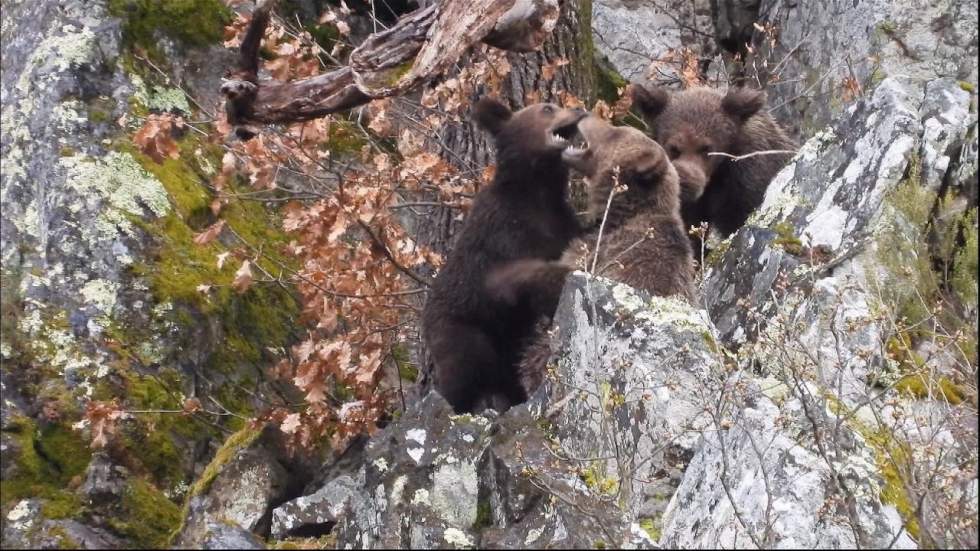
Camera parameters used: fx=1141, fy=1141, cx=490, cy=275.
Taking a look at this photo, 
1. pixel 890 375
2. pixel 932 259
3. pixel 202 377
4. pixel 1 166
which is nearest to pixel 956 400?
pixel 890 375

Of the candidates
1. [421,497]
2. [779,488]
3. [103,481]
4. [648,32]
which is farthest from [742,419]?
[648,32]

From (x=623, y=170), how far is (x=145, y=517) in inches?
144

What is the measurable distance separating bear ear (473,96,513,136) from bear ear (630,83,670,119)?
2.03m

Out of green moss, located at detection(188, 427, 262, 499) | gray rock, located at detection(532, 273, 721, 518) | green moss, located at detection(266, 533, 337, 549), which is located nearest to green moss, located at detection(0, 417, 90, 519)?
green moss, located at detection(188, 427, 262, 499)

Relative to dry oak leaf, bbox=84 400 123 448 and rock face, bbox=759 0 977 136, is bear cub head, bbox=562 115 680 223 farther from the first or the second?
dry oak leaf, bbox=84 400 123 448

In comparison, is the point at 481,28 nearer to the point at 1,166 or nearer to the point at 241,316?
the point at 241,316

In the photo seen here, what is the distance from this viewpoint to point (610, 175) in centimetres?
738

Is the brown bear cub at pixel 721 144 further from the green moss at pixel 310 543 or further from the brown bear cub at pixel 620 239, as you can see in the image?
the green moss at pixel 310 543

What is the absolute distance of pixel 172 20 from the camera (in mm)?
10297

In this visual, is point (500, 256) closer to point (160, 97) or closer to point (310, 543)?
point (310, 543)

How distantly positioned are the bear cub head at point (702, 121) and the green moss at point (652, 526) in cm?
403

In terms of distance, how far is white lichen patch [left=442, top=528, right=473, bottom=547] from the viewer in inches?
193

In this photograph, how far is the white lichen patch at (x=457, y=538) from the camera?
4.91 metres

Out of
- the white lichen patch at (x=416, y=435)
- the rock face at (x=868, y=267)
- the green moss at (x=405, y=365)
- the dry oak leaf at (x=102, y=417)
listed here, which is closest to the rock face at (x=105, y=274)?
the dry oak leaf at (x=102, y=417)
